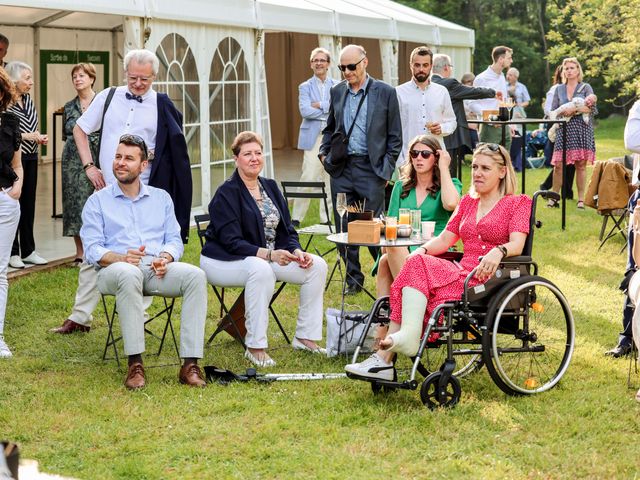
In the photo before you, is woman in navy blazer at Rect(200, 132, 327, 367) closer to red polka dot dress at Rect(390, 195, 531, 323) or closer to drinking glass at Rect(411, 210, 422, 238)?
drinking glass at Rect(411, 210, 422, 238)

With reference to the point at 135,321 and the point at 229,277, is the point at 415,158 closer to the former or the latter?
the point at 229,277

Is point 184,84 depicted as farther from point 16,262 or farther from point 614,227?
point 614,227

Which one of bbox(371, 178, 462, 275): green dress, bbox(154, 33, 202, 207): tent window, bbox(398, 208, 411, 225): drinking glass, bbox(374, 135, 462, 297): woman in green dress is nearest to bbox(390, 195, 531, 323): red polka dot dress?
bbox(398, 208, 411, 225): drinking glass

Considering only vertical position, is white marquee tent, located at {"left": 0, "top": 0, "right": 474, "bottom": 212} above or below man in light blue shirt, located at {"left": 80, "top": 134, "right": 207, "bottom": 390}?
above

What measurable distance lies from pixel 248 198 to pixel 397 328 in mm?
1369

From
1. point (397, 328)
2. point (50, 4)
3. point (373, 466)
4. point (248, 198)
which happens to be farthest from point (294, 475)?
point (50, 4)

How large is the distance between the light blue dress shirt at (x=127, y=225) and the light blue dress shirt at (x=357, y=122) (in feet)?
7.11

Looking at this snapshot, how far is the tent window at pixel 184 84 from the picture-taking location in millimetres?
11352

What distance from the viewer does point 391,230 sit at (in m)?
6.53

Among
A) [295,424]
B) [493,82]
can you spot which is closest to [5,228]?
[295,424]

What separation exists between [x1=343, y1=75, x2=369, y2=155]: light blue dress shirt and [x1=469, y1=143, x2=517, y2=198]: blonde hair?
7.29ft

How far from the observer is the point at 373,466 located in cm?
467

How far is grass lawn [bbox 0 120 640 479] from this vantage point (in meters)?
4.68

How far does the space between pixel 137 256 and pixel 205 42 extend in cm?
639
